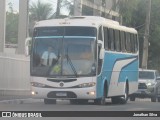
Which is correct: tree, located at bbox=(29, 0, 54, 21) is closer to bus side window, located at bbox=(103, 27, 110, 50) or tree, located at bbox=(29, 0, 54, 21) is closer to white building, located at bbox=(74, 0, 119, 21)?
white building, located at bbox=(74, 0, 119, 21)

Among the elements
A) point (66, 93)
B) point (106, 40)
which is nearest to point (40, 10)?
point (106, 40)

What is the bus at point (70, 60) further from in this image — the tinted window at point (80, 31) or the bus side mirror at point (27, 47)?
the bus side mirror at point (27, 47)

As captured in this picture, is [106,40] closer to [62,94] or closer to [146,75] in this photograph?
[62,94]

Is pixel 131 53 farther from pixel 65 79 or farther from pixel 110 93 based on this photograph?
pixel 65 79

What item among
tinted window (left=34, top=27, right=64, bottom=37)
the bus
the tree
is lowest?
the bus

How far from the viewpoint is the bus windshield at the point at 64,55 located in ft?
78.0

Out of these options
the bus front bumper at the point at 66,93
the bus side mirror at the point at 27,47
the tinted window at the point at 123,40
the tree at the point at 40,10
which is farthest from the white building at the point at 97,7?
the bus front bumper at the point at 66,93

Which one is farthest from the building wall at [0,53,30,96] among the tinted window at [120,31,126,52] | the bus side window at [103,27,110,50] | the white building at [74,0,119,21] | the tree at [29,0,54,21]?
the tree at [29,0,54,21]

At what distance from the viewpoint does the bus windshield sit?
23781 millimetres

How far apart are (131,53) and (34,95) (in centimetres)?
832

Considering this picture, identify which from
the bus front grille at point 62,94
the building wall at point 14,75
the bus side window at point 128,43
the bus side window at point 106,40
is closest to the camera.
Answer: the bus front grille at point 62,94

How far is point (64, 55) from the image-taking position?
23828 mm

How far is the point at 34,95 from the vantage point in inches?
942

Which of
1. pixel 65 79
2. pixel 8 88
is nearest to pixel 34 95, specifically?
pixel 65 79
